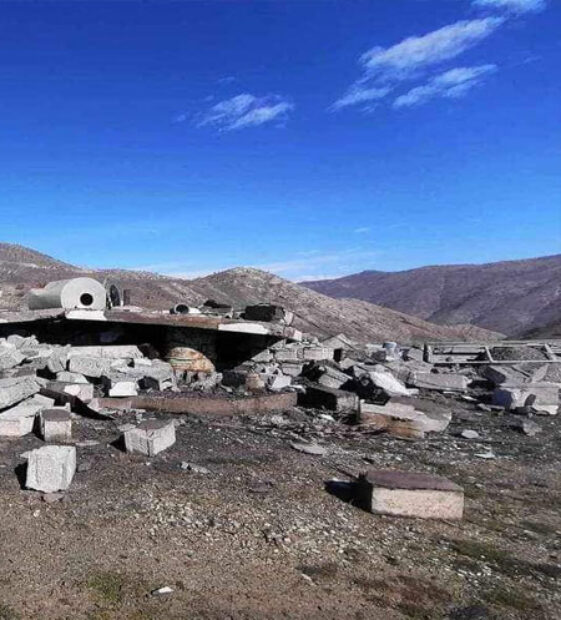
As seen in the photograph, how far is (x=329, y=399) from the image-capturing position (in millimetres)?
8602

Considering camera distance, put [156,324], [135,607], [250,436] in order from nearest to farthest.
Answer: [135,607] → [250,436] → [156,324]

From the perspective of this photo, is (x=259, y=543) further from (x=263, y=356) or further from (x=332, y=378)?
(x=263, y=356)

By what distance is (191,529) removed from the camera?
4090mm

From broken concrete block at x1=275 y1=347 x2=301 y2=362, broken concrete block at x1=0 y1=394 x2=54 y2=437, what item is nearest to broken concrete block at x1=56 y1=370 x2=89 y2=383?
broken concrete block at x1=0 y1=394 x2=54 y2=437

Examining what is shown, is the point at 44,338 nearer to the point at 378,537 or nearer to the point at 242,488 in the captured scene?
the point at 242,488

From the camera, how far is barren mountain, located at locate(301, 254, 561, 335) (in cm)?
5241

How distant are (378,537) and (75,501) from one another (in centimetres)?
231

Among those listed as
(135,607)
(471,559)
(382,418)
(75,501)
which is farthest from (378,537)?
(382,418)

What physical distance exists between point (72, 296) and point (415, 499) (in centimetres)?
822

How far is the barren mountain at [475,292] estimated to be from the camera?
172ft

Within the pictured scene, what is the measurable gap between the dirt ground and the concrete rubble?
0.24 metres

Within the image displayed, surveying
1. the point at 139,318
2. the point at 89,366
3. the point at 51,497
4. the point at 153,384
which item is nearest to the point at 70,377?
the point at 89,366

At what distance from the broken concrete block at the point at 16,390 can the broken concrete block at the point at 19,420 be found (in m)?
0.15

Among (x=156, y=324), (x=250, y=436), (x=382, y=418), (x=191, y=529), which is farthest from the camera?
(x=156, y=324)
